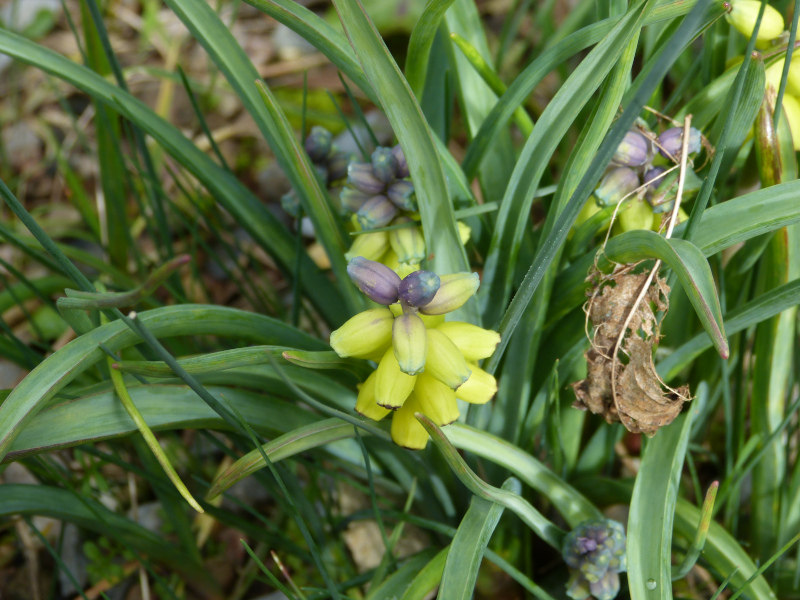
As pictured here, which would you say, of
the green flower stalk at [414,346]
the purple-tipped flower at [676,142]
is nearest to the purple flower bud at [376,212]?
the green flower stalk at [414,346]

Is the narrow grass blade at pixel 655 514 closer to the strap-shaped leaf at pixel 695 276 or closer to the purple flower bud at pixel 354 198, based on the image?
the strap-shaped leaf at pixel 695 276

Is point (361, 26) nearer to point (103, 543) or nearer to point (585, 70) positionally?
point (585, 70)

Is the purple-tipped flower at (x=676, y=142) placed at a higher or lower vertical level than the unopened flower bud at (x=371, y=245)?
higher

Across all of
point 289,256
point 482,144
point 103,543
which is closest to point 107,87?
point 289,256

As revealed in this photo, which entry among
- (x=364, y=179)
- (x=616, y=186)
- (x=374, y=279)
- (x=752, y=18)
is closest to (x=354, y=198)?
(x=364, y=179)

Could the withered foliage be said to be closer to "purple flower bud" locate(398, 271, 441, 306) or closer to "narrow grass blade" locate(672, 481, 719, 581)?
"narrow grass blade" locate(672, 481, 719, 581)

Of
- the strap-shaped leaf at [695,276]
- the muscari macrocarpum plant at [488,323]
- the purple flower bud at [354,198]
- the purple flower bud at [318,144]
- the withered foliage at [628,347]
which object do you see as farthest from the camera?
the purple flower bud at [318,144]
